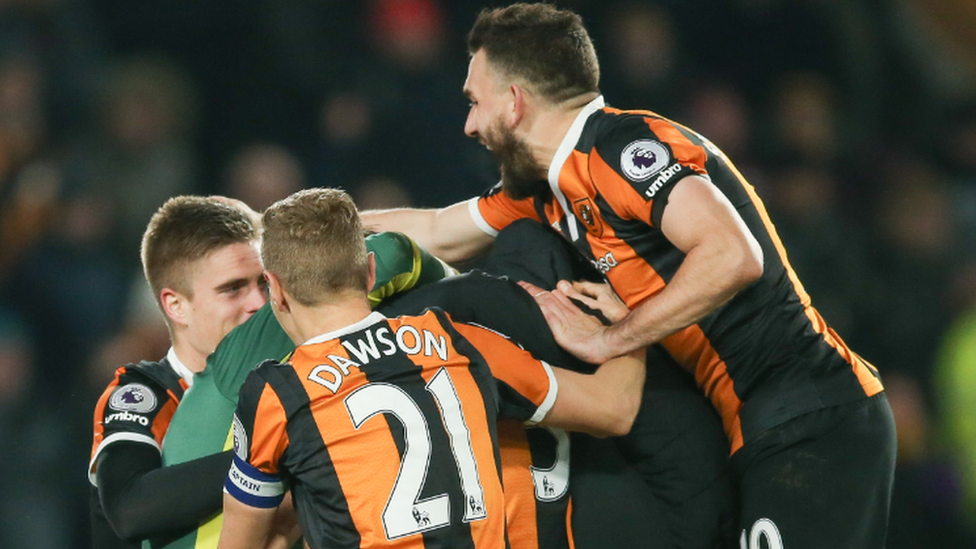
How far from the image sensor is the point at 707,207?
7.38 ft

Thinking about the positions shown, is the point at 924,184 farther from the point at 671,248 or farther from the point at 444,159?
the point at 671,248

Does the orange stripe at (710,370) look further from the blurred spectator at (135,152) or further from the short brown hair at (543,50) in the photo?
the blurred spectator at (135,152)

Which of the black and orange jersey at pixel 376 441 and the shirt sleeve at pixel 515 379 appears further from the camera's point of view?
the shirt sleeve at pixel 515 379

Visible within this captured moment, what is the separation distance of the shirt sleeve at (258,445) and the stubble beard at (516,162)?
1036mm

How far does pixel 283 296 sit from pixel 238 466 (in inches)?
14.1

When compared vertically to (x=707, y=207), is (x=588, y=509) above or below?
below

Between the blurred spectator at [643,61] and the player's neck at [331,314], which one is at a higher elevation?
the player's neck at [331,314]

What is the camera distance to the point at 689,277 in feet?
7.32

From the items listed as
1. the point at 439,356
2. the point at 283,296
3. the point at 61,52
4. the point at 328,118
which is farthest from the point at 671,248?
the point at 61,52

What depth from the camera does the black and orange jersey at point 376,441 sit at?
187 centimetres

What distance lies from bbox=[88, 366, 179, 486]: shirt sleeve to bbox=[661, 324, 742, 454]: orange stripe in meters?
1.35

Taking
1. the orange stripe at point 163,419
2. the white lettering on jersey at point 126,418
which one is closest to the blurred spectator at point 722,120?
the orange stripe at point 163,419

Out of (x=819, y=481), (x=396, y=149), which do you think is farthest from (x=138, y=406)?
(x=396, y=149)

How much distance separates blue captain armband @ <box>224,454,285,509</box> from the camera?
193 cm
